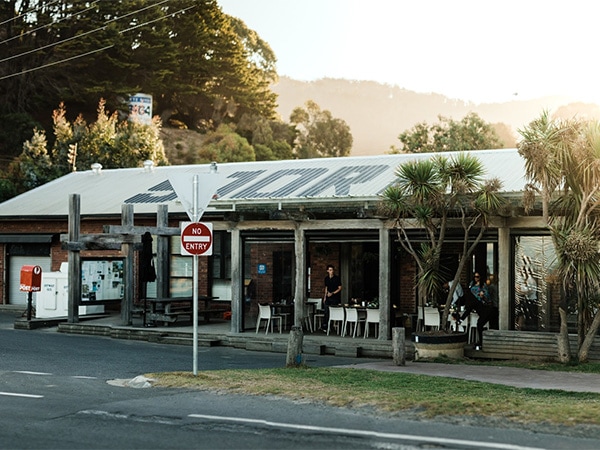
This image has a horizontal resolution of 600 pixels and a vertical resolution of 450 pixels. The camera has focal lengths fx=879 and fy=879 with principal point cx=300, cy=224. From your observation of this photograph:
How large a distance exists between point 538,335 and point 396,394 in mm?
6926

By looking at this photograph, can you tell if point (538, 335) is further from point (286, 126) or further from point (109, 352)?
point (286, 126)

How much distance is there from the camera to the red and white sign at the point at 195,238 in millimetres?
12930

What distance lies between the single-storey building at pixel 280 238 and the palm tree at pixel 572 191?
1212mm

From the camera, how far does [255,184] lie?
23.6 m

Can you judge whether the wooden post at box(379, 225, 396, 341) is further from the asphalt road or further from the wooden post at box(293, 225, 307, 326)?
the asphalt road

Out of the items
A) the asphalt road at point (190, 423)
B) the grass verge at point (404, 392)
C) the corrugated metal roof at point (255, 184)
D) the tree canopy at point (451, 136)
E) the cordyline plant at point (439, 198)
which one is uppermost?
the tree canopy at point (451, 136)

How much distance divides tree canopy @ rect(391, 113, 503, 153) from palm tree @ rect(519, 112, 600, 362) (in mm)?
35743

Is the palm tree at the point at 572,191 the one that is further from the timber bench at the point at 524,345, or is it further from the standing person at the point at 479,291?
the standing person at the point at 479,291

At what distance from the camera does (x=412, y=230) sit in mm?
21219

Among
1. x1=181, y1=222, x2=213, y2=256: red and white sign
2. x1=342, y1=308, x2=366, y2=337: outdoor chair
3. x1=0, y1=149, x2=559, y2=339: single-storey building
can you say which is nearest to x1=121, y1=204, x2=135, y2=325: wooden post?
x1=0, y1=149, x2=559, y2=339: single-storey building

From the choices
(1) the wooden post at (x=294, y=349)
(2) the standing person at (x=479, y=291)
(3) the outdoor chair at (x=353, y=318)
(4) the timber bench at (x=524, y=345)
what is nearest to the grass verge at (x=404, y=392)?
(1) the wooden post at (x=294, y=349)

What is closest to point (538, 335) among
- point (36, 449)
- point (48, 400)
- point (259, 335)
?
point (259, 335)

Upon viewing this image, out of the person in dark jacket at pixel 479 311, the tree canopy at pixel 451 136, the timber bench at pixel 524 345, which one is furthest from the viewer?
the tree canopy at pixel 451 136

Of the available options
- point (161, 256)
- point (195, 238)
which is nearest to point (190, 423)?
point (195, 238)
